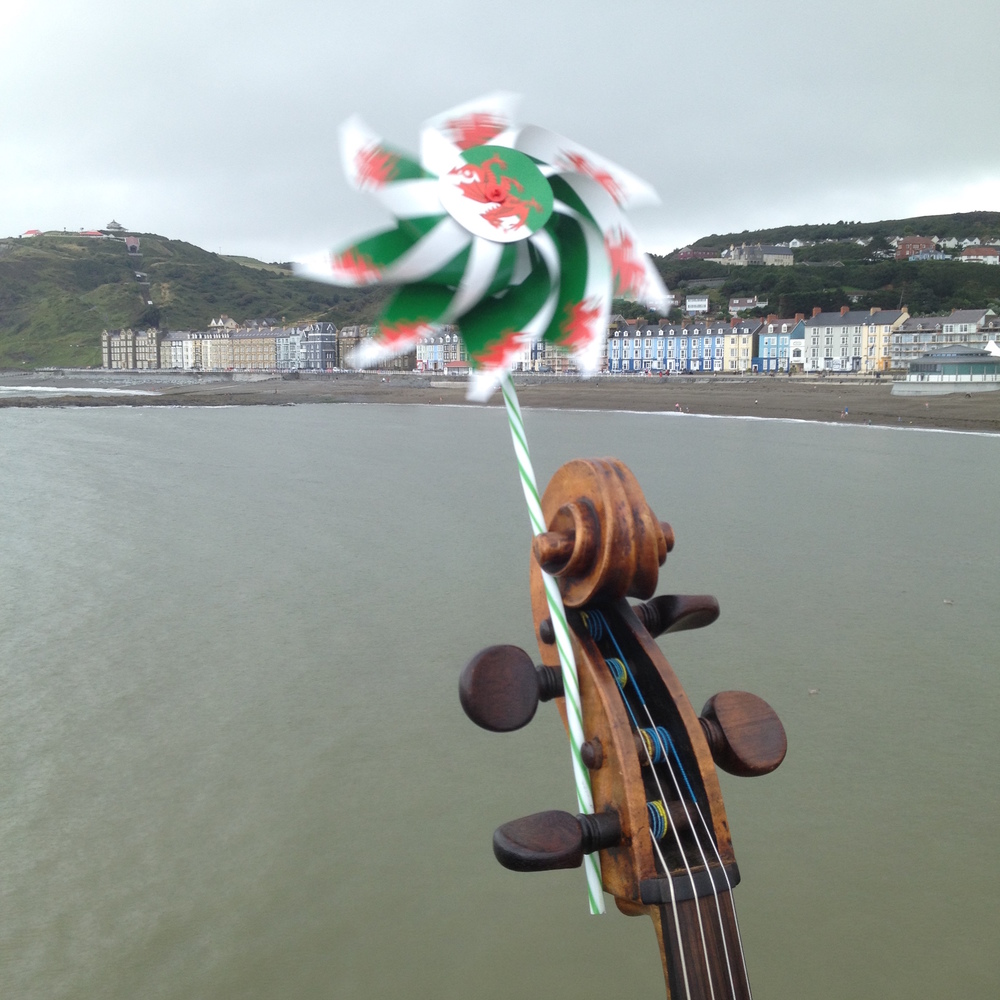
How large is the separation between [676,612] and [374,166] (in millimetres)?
1328

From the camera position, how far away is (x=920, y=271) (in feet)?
438

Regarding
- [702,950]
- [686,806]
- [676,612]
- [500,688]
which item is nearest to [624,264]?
[676,612]

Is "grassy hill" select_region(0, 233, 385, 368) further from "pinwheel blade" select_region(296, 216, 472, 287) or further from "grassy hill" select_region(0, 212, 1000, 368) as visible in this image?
"pinwheel blade" select_region(296, 216, 472, 287)

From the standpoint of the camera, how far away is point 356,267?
2.24 meters

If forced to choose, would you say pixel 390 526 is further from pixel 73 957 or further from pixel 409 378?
pixel 409 378

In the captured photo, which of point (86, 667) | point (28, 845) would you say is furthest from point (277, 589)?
point (28, 845)

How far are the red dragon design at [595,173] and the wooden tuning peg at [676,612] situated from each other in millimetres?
1027

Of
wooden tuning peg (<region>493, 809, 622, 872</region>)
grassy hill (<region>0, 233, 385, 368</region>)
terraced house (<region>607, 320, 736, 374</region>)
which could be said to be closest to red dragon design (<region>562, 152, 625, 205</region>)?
wooden tuning peg (<region>493, 809, 622, 872</region>)

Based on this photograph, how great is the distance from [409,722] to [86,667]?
3764 mm

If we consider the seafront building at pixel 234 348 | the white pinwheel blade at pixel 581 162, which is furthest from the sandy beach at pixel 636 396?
the white pinwheel blade at pixel 581 162

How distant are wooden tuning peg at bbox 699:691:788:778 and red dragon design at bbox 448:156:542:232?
1194 millimetres

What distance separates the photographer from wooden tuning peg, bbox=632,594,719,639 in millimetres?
2318

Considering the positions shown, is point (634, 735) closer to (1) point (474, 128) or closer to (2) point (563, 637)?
(2) point (563, 637)

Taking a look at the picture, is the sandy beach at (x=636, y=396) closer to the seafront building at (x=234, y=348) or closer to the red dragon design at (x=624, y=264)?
the seafront building at (x=234, y=348)
